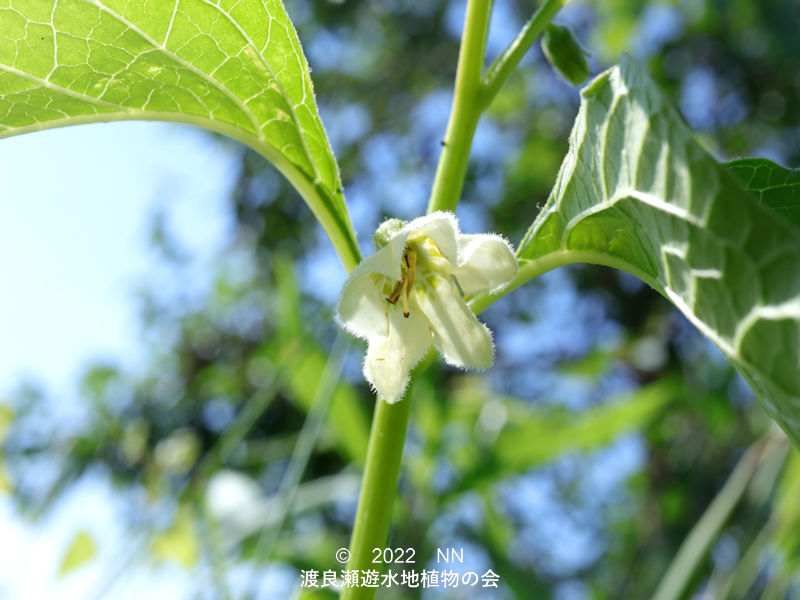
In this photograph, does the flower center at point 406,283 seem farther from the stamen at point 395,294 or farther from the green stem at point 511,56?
the green stem at point 511,56

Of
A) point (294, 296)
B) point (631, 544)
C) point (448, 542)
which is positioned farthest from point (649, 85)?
point (631, 544)

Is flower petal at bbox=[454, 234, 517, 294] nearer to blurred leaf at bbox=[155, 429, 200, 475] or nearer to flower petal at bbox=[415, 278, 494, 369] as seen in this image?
flower petal at bbox=[415, 278, 494, 369]

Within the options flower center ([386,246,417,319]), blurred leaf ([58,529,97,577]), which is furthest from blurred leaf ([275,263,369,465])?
flower center ([386,246,417,319])

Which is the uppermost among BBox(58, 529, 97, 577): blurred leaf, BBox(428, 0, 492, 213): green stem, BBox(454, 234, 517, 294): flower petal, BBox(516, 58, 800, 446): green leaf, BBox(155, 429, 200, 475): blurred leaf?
BBox(155, 429, 200, 475): blurred leaf

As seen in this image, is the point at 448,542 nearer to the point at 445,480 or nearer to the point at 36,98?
the point at 445,480

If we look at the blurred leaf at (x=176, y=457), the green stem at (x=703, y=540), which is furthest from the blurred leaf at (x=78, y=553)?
the green stem at (x=703, y=540)

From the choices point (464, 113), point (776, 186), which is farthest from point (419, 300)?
point (776, 186)

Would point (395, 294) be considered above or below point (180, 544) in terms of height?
below

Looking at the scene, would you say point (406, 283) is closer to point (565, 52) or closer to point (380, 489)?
point (380, 489)
